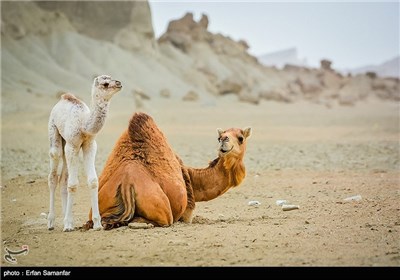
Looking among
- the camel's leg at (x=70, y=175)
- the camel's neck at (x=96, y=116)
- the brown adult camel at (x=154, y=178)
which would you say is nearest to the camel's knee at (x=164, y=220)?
the brown adult camel at (x=154, y=178)

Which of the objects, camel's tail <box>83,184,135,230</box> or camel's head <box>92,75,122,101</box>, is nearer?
camel's head <box>92,75,122,101</box>

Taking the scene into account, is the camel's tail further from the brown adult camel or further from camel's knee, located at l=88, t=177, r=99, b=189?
camel's knee, located at l=88, t=177, r=99, b=189

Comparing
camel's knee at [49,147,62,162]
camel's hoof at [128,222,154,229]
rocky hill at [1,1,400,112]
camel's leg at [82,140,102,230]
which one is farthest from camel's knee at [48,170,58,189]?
rocky hill at [1,1,400,112]

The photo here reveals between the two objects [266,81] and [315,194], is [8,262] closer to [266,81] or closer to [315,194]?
[315,194]

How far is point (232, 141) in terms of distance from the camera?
322 inches

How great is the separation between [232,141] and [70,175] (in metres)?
2.13

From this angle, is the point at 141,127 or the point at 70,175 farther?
the point at 141,127

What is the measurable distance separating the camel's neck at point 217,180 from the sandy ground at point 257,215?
1.31ft

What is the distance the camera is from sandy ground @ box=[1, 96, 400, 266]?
6008mm

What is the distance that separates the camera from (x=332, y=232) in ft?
23.0

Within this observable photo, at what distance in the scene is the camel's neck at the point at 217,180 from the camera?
8.37 metres

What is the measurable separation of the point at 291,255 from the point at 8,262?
2.76 metres

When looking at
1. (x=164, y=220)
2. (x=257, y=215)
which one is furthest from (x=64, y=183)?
(x=257, y=215)

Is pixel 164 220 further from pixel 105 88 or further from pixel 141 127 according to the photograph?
pixel 105 88
